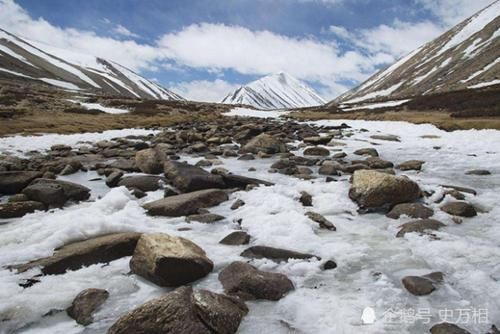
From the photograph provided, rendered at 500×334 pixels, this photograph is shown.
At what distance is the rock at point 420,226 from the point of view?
7472 millimetres

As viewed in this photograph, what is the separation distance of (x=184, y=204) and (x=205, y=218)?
33.0 inches

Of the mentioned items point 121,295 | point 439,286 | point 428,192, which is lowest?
point 121,295

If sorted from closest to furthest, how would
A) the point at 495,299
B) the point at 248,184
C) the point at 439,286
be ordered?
the point at 495,299
the point at 439,286
the point at 248,184

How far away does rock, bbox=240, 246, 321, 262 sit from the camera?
659 cm

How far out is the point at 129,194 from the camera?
10.6 m

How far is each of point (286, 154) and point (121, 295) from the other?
12.6m

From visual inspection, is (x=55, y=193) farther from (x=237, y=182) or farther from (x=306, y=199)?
(x=306, y=199)

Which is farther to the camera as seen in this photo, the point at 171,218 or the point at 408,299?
the point at 171,218

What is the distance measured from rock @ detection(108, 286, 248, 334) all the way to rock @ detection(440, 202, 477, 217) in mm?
5885

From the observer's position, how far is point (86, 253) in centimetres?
648

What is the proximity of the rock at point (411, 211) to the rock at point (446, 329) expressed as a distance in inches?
157

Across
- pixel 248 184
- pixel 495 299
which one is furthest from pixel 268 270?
pixel 248 184

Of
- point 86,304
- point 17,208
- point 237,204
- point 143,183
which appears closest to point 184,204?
point 237,204

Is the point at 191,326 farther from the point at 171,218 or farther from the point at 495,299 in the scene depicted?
the point at 171,218
